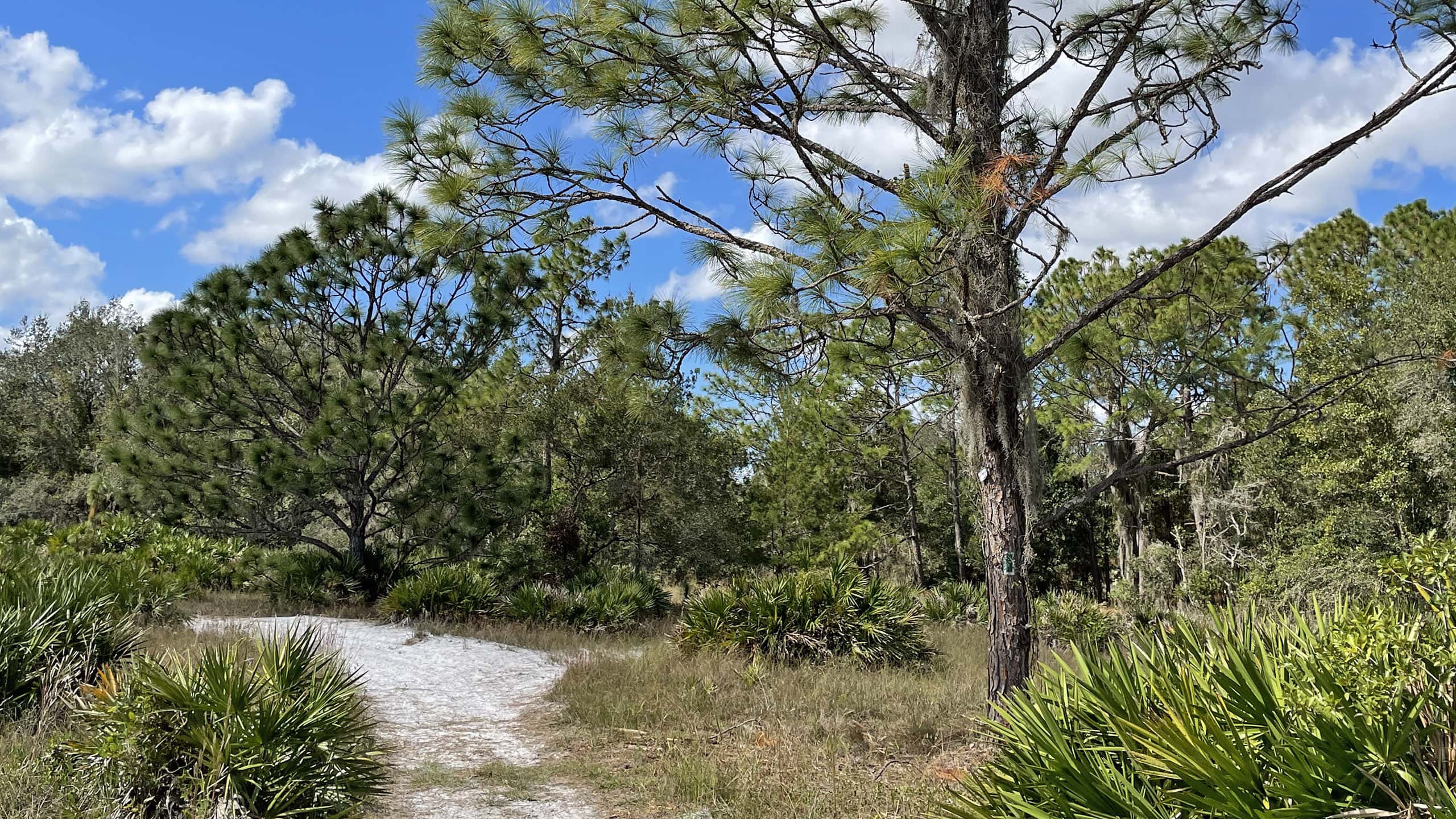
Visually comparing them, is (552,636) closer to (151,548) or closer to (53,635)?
(53,635)

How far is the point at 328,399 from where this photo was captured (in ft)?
42.7

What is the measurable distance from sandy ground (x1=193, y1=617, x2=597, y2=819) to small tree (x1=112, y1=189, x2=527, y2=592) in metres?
2.41

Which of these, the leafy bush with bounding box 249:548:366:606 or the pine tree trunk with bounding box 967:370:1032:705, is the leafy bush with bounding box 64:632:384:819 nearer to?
the pine tree trunk with bounding box 967:370:1032:705

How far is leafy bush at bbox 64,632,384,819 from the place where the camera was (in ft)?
14.3

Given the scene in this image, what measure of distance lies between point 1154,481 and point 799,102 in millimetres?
25409

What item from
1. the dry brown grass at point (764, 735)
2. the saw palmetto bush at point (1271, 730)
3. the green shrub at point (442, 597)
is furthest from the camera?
the green shrub at point (442, 597)

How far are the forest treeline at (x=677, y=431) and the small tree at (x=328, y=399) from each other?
0.05m

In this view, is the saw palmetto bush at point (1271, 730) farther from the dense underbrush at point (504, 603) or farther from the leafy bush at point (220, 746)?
the dense underbrush at point (504, 603)

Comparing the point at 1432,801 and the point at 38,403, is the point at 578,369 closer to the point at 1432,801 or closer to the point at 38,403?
the point at 1432,801

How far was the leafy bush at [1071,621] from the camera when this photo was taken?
1189cm

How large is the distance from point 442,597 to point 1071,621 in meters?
9.65

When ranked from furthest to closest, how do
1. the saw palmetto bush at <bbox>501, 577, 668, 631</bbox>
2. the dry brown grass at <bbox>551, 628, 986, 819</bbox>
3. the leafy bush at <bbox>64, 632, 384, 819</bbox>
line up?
the saw palmetto bush at <bbox>501, 577, 668, 631</bbox>, the dry brown grass at <bbox>551, 628, 986, 819</bbox>, the leafy bush at <bbox>64, 632, 384, 819</bbox>

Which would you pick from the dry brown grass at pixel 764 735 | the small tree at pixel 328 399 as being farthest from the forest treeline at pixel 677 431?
the dry brown grass at pixel 764 735

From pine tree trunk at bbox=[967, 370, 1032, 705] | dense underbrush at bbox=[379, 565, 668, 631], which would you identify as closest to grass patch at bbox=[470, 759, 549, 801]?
pine tree trunk at bbox=[967, 370, 1032, 705]
